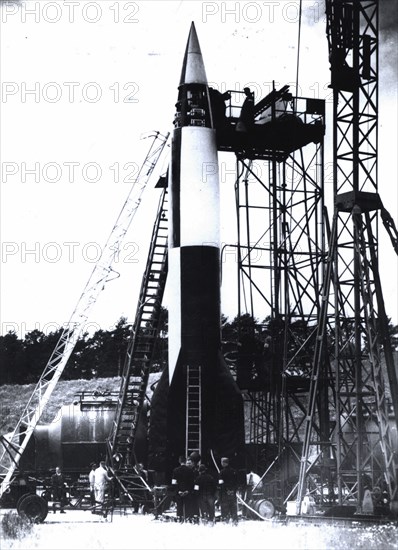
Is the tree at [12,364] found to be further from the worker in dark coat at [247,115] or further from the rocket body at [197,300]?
the rocket body at [197,300]

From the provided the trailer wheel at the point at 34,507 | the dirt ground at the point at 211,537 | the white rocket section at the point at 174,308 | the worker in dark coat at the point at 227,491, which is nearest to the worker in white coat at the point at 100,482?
the white rocket section at the point at 174,308

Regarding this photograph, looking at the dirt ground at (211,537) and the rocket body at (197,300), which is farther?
the rocket body at (197,300)

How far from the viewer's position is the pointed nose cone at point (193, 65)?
27031 mm

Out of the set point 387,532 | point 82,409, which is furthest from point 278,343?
point 387,532

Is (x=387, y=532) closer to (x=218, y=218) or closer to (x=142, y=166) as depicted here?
(x=218, y=218)

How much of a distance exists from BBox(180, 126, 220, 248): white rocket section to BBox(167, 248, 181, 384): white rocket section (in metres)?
0.60

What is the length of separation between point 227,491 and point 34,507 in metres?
4.61

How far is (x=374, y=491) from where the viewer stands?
67.7ft

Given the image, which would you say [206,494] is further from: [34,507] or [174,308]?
[174,308]

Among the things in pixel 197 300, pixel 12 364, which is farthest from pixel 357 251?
pixel 12 364

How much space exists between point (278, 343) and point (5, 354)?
186 ft

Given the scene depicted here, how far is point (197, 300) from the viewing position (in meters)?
25.6

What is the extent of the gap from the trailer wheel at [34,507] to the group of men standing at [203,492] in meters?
3.36

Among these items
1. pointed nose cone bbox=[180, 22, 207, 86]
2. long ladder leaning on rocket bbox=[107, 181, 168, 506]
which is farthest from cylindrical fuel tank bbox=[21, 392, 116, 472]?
pointed nose cone bbox=[180, 22, 207, 86]
